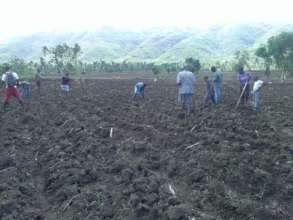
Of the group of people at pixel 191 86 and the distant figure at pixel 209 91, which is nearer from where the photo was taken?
the group of people at pixel 191 86

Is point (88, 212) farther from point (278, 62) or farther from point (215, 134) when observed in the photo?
point (278, 62)

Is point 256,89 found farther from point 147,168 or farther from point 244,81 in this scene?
point 147,168

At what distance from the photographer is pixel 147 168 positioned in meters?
7.57

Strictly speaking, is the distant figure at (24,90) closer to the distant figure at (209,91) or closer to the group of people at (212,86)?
the group of people at (212,86)

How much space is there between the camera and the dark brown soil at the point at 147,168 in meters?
5.67

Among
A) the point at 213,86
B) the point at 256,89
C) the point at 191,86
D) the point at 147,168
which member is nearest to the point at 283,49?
the point at 213,86

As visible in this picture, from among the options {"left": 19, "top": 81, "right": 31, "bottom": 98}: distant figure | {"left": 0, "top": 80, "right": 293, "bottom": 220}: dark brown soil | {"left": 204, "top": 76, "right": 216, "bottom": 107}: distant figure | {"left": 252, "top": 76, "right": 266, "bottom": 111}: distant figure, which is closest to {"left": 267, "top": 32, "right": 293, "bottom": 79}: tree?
{"left": 204, "top": 76, "right": 216, "bottom": 107}: distant figure

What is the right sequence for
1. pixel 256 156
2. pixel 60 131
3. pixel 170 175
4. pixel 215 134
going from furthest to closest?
pixel 60 131 → pixel 215 134 → pixel 256 156 → pixel 170 175

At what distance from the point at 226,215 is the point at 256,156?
2.95 m

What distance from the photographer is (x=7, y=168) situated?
752 cm

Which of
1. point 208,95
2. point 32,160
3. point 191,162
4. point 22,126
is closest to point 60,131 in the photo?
point 22,126

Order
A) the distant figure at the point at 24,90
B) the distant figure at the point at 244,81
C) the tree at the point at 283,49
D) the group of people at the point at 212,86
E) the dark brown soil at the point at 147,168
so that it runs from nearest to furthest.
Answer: the dark brown soil at the point at 147,168, the group of people at the point at 212,86, the distant figure at the point at 244,81, the distant figure at the point at 24,90, the tree at the point at 283,49

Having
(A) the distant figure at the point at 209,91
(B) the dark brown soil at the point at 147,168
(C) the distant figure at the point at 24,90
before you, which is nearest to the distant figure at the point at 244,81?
(A) the distant figure at the point at 209,91

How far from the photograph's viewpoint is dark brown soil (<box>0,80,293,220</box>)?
5668 mm
